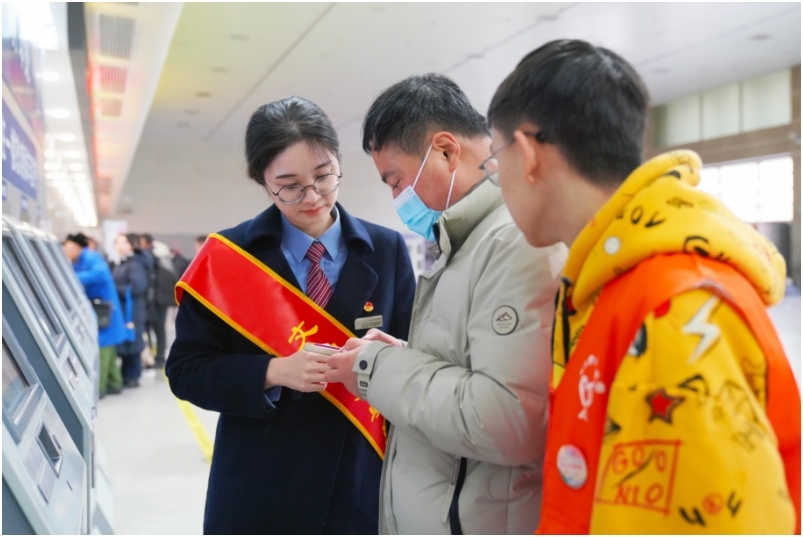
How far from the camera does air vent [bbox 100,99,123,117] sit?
7641 mm

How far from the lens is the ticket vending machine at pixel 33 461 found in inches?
40.9

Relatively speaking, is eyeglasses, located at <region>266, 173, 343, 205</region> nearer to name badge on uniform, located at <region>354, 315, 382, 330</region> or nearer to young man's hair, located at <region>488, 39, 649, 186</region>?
name badge on uniform, located at <region>354, 315, 382, 330</region>

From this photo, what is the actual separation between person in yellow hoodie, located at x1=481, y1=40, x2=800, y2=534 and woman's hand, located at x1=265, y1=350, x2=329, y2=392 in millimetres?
625

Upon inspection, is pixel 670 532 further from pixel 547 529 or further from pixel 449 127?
pixel 449 127

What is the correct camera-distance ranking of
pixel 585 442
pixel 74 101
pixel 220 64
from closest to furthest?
1. pixel 585 442
2. pixel 74 101
3. pixel 220 64

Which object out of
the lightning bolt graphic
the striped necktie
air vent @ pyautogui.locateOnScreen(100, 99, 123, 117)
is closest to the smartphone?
the striped necktie

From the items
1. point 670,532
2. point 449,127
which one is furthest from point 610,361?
point 449,127

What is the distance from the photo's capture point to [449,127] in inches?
53.6

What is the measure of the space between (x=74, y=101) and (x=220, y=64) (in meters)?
1.85

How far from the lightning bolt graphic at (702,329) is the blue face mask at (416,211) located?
0.70m

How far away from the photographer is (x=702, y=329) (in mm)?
718

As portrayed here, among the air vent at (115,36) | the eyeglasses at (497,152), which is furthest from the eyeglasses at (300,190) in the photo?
the air vent at (115,36)

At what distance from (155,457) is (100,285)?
215 cm

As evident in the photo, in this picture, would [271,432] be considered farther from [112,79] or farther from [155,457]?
[112,79]
